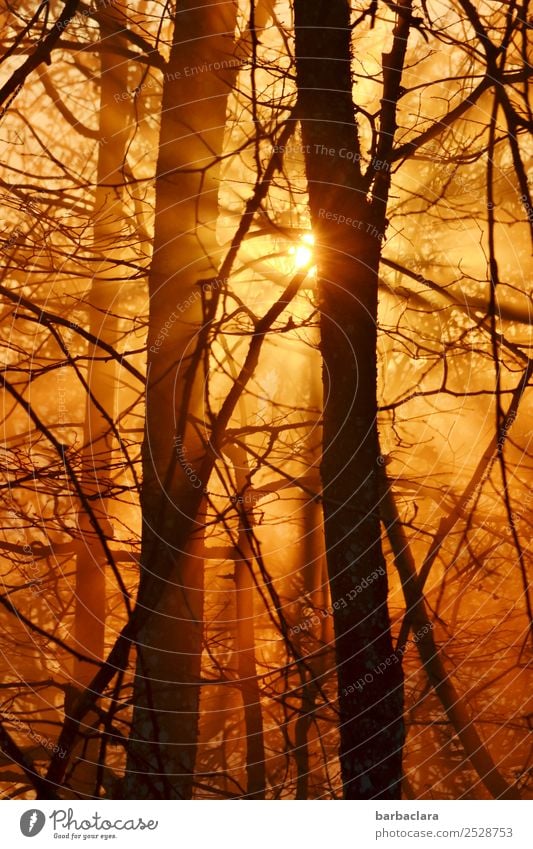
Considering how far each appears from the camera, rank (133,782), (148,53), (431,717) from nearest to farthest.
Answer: (133,782)
(148,53)
(431,717)

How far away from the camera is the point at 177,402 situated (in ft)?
10.0

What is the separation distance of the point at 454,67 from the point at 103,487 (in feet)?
7.46

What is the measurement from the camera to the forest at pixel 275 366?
2793mm

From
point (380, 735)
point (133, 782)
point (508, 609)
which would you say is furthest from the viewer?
point (508, 609)

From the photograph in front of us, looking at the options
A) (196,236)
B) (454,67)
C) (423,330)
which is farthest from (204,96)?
(423,330)

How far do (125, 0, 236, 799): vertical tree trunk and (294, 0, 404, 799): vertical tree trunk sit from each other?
1.56 ft

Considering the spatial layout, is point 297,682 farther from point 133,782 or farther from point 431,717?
point 431,717

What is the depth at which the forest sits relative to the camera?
110 inches

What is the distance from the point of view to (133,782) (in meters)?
2.96

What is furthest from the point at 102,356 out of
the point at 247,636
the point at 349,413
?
the point at 247,636

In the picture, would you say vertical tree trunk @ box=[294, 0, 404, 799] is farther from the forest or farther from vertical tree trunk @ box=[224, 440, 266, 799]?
vertical tree trunk @ box=[224, 440, 266, 799]
